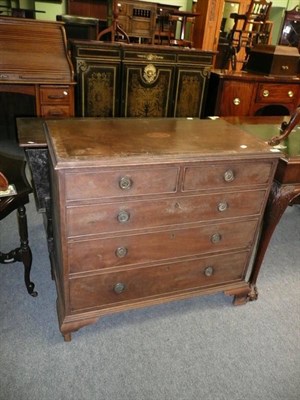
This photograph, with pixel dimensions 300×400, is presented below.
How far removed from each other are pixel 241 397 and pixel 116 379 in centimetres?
57

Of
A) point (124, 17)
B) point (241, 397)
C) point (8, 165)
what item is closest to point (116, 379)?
point (241, 397)

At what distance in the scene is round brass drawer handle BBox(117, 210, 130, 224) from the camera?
1.42m

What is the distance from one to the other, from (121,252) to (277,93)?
3.28m

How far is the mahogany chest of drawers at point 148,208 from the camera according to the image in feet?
4.36

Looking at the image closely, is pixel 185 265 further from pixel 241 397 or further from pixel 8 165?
pixel 8 165

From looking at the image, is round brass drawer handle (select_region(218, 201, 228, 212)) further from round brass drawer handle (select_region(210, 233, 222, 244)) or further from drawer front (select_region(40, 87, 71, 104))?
drawer front (select_region(40, 87, 71, 104))

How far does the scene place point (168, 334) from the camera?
1755 millimetres

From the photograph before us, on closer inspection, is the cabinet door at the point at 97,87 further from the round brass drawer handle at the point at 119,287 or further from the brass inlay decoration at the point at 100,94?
the round brass drawer handle at the point at 119,287

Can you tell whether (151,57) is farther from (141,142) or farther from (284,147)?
(141,142)

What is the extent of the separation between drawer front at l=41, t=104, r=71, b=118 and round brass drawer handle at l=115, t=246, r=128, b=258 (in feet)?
7.18

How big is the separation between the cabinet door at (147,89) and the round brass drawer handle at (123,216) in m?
2.61

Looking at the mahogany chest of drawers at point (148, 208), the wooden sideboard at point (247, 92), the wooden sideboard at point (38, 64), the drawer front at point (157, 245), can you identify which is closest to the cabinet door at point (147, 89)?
the wooden sideboard at point (247, 92)

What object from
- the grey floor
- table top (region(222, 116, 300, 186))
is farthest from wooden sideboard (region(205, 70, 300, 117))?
the grey floor

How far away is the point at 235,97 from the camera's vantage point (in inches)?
147
